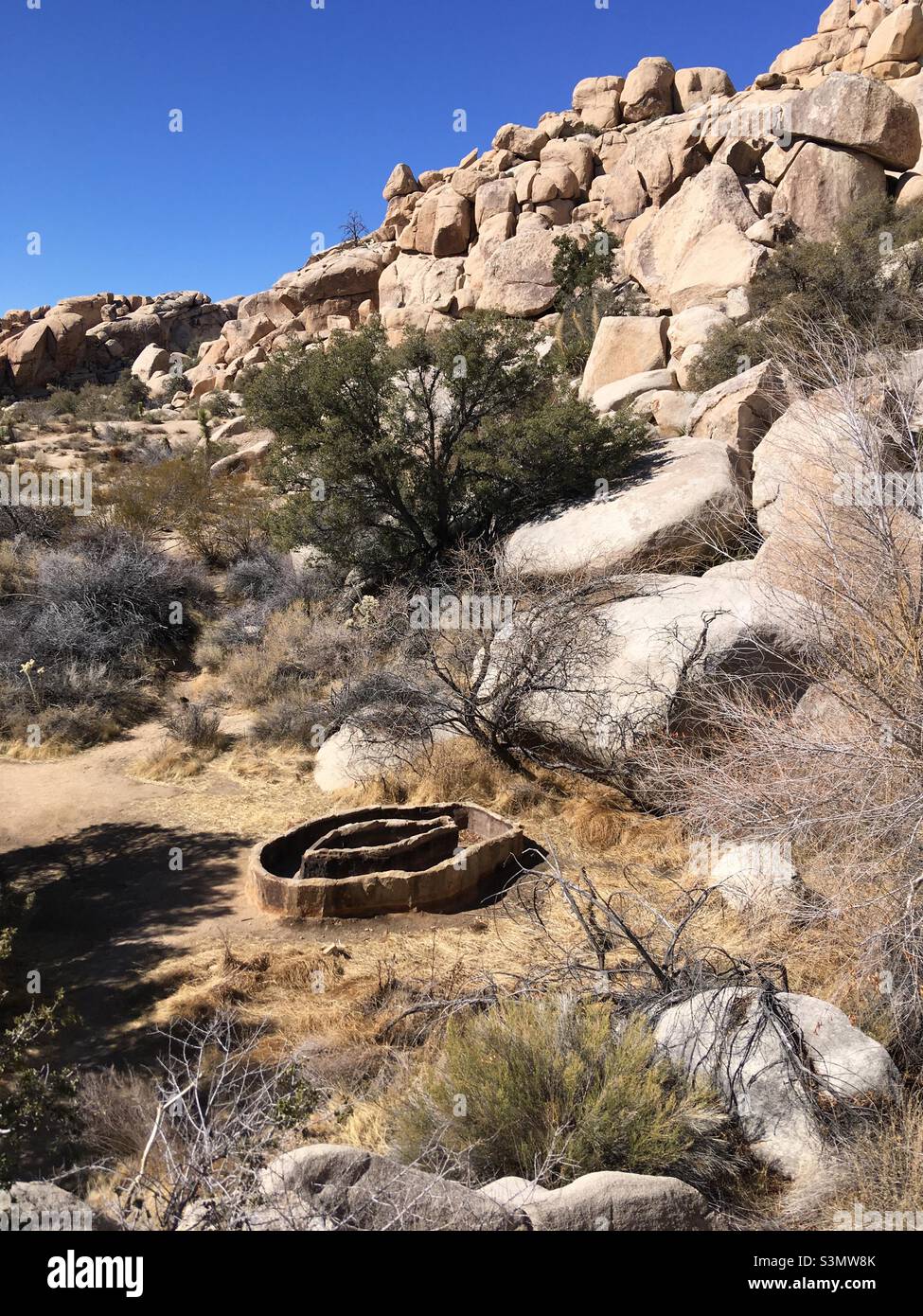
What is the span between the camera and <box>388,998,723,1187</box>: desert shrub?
10.9 ft

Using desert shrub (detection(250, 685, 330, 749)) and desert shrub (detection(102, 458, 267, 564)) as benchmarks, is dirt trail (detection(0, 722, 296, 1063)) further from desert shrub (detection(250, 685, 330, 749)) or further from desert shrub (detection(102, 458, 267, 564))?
desert shrub (detection(102, 458, 267, 564))

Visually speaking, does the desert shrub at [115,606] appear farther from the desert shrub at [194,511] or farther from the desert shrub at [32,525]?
the desert shrub at [194,511]

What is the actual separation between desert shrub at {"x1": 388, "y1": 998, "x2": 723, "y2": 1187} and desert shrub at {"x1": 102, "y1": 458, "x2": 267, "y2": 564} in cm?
1315

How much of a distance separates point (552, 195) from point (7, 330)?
3166 cm

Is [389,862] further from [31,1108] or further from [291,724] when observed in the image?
[31,1108]

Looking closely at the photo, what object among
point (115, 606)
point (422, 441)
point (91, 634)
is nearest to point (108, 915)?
point (91, 634)

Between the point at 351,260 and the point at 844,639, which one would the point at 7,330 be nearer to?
the point at 351,260

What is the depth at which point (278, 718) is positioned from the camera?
997 cm

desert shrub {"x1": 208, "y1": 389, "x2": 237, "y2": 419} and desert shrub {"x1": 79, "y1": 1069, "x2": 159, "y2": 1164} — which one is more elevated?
desert shrub {"x1": 208, "y1": 389, "x2": 237, "y2": 419}

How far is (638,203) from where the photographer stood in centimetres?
2816

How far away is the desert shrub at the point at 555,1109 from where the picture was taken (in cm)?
333

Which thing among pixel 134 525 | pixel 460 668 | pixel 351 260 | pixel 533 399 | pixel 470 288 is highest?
pixel 351 260

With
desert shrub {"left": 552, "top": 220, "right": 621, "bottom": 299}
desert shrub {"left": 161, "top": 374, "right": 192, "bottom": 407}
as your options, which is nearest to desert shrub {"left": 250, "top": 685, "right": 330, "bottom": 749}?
desert shrub {"left": 552, "top": 220, "right": 621, "bottom": 299}

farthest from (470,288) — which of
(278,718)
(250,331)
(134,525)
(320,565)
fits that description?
(278,718)
